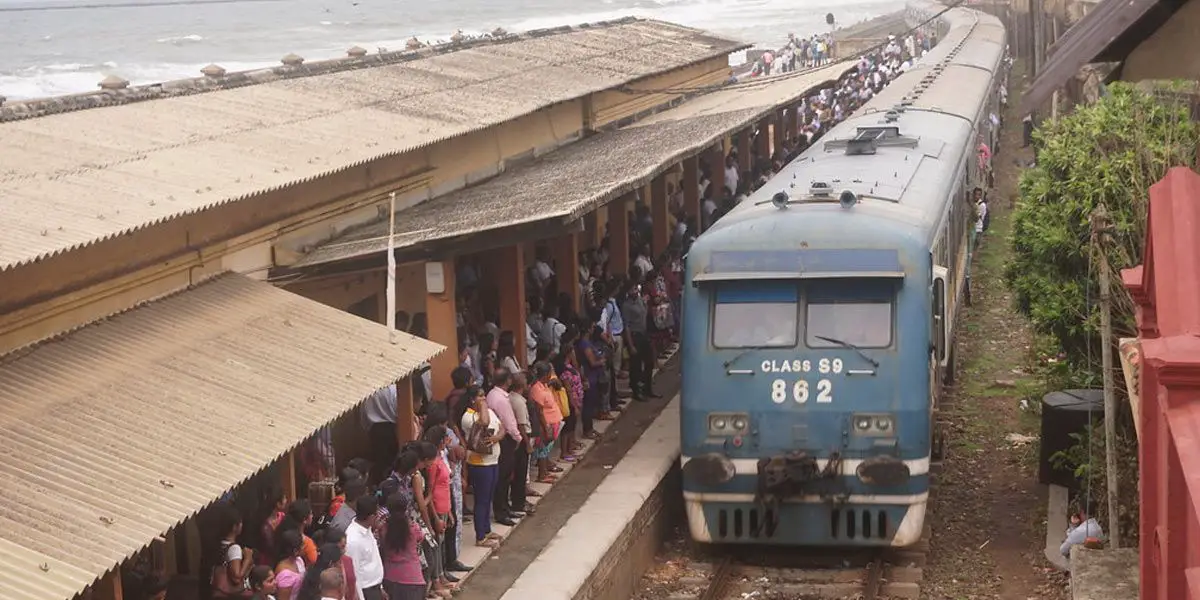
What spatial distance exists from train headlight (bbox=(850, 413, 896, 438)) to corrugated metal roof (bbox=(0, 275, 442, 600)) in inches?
119

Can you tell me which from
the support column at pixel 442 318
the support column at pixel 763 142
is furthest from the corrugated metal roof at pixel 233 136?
the support column at pixel 763 142

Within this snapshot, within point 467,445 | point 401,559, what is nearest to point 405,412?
point 467,445

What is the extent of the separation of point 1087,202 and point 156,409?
7.91 meters

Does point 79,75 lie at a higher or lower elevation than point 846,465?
lower

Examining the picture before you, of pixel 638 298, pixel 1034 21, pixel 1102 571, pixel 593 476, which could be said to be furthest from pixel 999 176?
pixel 1102 571

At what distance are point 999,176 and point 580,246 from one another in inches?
674

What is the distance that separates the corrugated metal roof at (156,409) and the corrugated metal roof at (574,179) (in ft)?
4.70

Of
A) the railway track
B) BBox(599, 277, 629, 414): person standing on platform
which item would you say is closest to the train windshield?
the railway track

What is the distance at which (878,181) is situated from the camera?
14.5 metres

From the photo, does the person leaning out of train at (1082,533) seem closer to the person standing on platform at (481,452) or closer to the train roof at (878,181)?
the train roof at (878,181)

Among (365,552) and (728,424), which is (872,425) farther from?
(365,552)

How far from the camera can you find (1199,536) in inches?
204

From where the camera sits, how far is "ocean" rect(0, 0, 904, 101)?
78875mm

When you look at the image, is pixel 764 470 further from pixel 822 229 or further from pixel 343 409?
pixel 343 409
